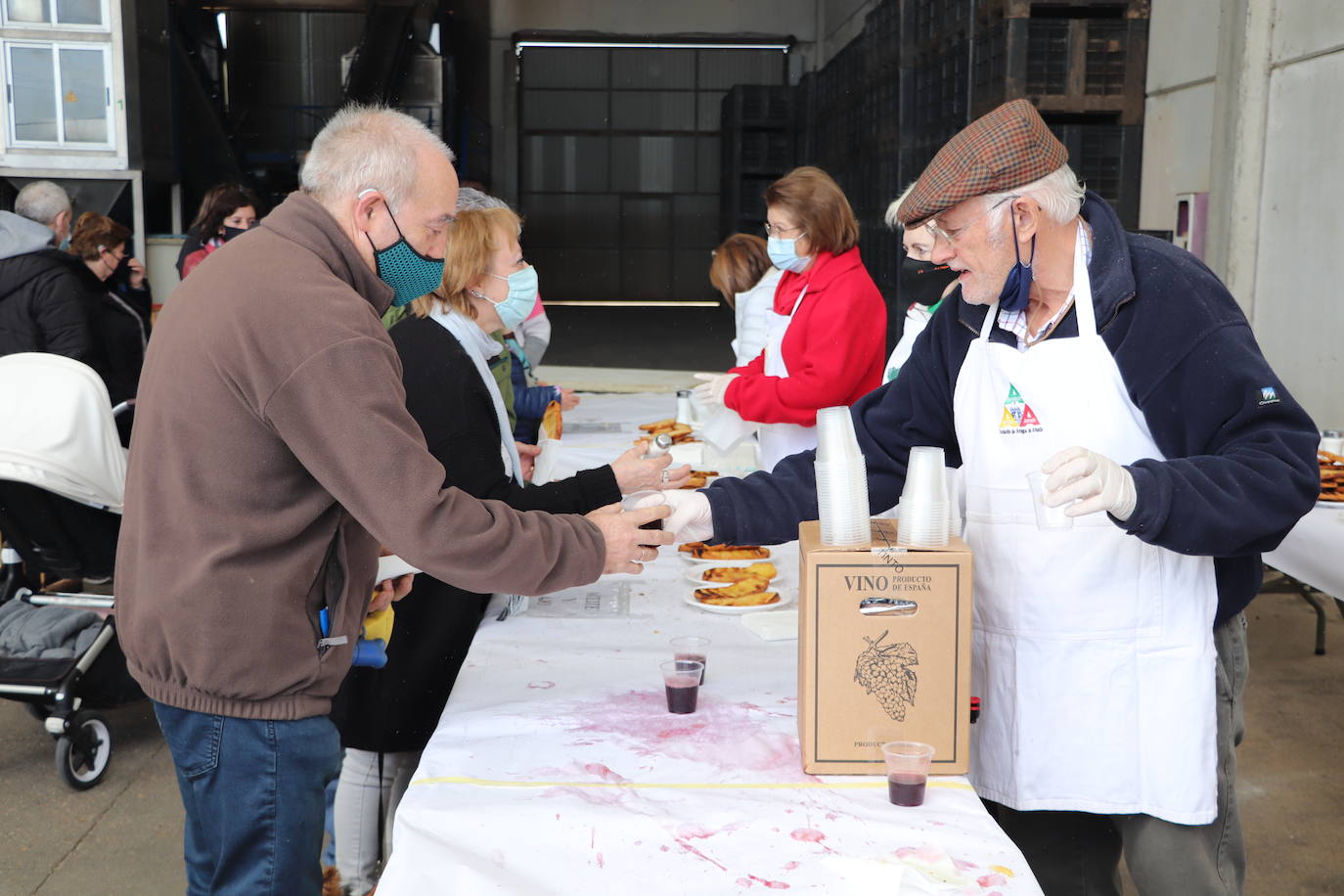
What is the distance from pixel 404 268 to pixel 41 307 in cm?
377

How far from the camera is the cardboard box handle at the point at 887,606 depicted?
162cm

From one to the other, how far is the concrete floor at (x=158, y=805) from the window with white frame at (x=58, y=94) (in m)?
7.23

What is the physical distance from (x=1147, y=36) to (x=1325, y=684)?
3.71 metres

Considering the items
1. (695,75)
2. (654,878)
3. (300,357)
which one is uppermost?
(695,75)

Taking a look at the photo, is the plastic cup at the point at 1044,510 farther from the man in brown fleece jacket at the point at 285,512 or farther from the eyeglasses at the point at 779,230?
the eyeglasses at the point at 779,230

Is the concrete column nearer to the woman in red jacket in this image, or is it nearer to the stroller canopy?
the woman in red jacket

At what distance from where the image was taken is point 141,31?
10555 mm

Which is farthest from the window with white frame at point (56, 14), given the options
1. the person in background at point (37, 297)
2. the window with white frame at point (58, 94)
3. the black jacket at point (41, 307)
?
the black jacket at point (41, 307)

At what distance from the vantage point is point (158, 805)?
11.9 ft

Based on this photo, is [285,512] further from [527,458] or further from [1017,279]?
[527,458]

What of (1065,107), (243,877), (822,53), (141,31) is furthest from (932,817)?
(822,53)

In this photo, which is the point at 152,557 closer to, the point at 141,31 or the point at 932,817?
the point at 932,817

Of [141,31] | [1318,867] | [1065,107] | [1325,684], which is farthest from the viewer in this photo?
[141,31]

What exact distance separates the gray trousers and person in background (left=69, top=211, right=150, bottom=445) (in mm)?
4586
